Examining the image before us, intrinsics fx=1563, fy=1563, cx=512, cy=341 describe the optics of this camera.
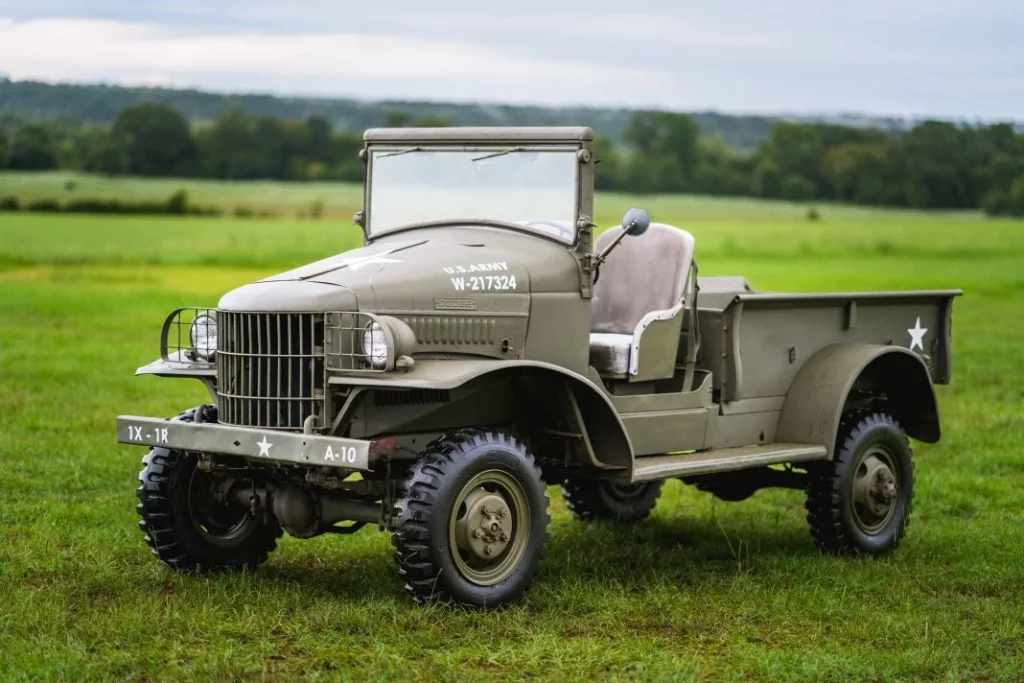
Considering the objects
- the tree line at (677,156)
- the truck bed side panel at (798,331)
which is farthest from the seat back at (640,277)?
the tree line at (677,156)

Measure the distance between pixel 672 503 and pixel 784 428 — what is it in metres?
2.02

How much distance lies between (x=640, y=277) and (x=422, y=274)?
1.86 meters

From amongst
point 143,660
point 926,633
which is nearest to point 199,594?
point 143,660

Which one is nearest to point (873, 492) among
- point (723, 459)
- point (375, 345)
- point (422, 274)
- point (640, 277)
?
point (723, 459)

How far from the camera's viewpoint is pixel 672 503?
11.6m

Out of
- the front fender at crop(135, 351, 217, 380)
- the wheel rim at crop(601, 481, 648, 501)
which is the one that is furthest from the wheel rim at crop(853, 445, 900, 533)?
the front fender at crop(135, 351, 217, 380)

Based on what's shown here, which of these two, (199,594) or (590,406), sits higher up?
(590,406)

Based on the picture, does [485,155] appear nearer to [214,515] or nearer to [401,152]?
[401,152]

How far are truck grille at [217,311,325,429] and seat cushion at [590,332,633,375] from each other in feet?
6.52

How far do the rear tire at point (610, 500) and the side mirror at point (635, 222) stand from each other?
277 centimetres

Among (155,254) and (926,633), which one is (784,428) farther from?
(155,254)

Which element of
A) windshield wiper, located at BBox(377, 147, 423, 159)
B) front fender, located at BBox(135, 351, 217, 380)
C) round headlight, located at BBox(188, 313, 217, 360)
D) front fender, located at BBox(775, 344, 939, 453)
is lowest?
front fender, located at BBox(775, 344, 939, 453)

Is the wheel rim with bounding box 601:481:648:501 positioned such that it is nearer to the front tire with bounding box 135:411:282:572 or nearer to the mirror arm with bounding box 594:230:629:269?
the mirror arm with bounding box 594:230:629:269

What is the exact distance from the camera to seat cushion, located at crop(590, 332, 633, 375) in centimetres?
891
